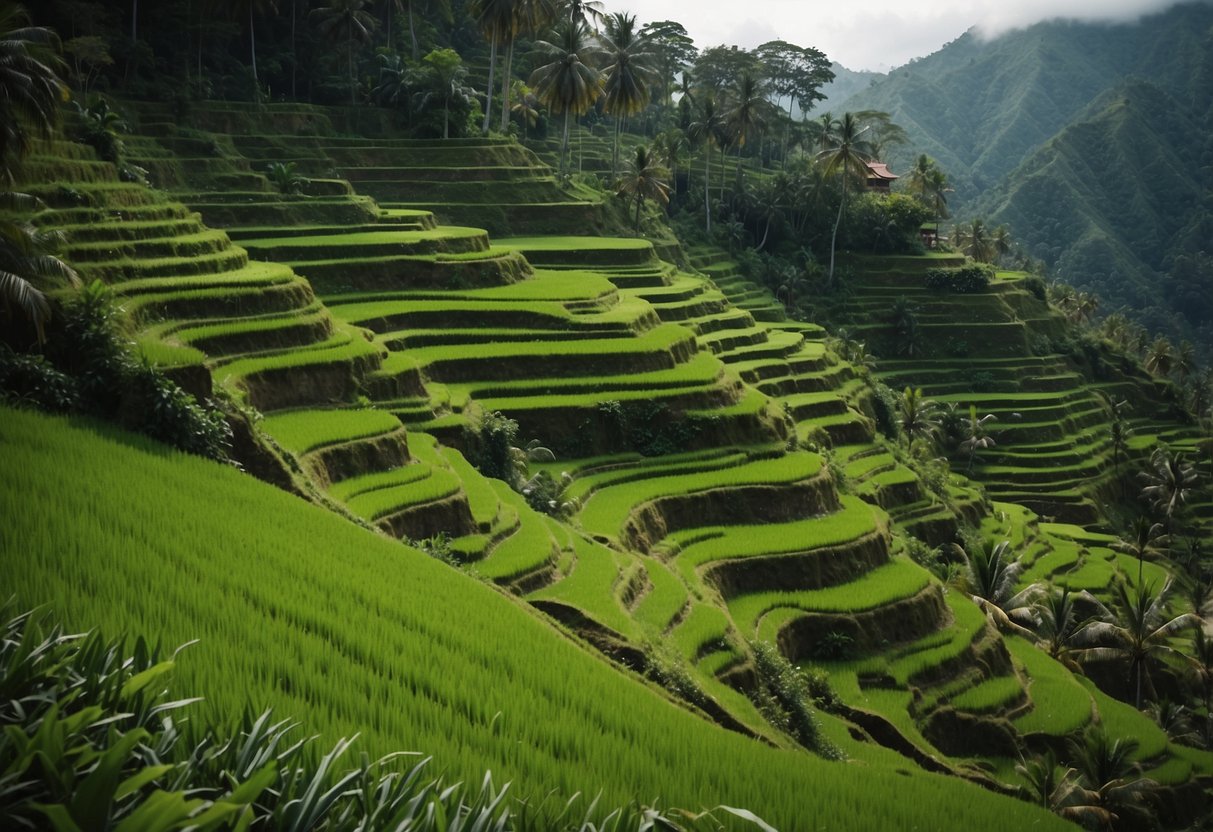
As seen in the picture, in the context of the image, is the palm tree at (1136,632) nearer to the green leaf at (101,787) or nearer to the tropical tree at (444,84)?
the green leaf at (101,787)

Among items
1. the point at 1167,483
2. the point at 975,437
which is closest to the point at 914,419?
the point at 975,437

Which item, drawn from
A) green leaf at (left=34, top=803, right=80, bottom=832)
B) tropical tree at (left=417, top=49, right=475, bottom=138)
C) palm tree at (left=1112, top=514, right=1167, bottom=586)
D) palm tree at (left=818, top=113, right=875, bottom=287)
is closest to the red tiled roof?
palm tree at (left=818, top=113, right=875, bottom=287)

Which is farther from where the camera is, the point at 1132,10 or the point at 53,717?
the point at 1132,10

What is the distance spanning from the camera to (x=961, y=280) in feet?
211

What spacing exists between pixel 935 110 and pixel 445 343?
170655 millimetres

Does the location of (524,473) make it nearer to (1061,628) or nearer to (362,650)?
(1061,628)

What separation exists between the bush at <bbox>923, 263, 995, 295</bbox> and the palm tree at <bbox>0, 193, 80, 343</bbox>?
55.9 metres

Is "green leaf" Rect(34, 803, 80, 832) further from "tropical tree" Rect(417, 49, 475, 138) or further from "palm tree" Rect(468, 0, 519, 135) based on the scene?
"palm tree" Rect(468, 0, 519, 135)

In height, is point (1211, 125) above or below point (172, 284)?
above

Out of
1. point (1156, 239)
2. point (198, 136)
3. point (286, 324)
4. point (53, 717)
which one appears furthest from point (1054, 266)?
point (53, 717)

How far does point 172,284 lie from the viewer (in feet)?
69.7

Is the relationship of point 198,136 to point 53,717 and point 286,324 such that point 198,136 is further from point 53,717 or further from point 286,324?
point 53,717

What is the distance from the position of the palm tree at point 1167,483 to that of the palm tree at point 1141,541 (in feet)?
3.04

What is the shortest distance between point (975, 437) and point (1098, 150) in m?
91.6
